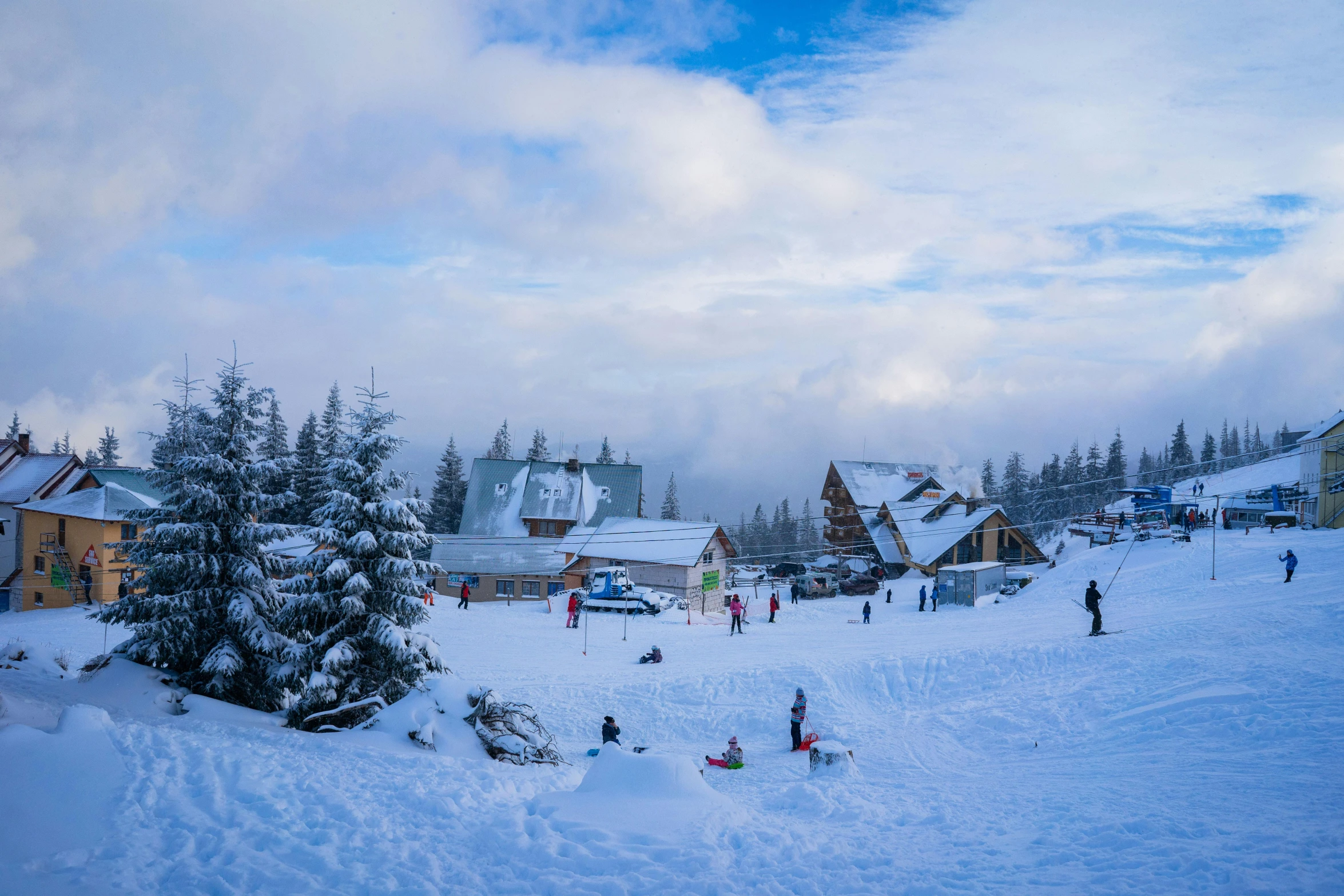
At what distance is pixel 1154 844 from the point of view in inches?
364

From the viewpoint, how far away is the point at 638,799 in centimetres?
1054

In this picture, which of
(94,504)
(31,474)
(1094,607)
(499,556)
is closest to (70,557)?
(94,504)

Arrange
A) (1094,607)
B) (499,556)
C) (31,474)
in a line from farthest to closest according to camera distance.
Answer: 1. (499,556)
2. (31,474)
3. (1094,607)

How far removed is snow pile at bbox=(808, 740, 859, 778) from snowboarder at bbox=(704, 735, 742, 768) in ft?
6.74

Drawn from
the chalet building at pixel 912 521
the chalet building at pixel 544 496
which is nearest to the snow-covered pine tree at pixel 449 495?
the chalet building at pixel 544 496

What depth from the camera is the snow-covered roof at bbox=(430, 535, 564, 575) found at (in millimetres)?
47188

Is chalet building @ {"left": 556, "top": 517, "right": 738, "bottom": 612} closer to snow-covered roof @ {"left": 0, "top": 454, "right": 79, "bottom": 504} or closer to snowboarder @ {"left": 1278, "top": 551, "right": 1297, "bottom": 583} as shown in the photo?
snowboarder @ {"left": 1278, "top": 551, "right": 1297, "bottom": 583}

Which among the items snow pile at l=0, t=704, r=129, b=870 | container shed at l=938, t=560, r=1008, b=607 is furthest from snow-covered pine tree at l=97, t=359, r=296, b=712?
container shed at l=938, t=560, r=1008, b=607

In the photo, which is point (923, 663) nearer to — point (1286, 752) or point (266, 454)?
point (1286, 752)

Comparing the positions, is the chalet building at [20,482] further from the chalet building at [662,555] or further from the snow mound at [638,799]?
the snow mound at [638,799]

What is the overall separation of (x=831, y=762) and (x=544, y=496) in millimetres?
44562

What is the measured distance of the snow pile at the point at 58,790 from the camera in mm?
8047

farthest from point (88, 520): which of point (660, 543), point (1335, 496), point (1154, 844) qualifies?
point (1335, 496)

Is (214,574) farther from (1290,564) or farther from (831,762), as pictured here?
(1290,564)
